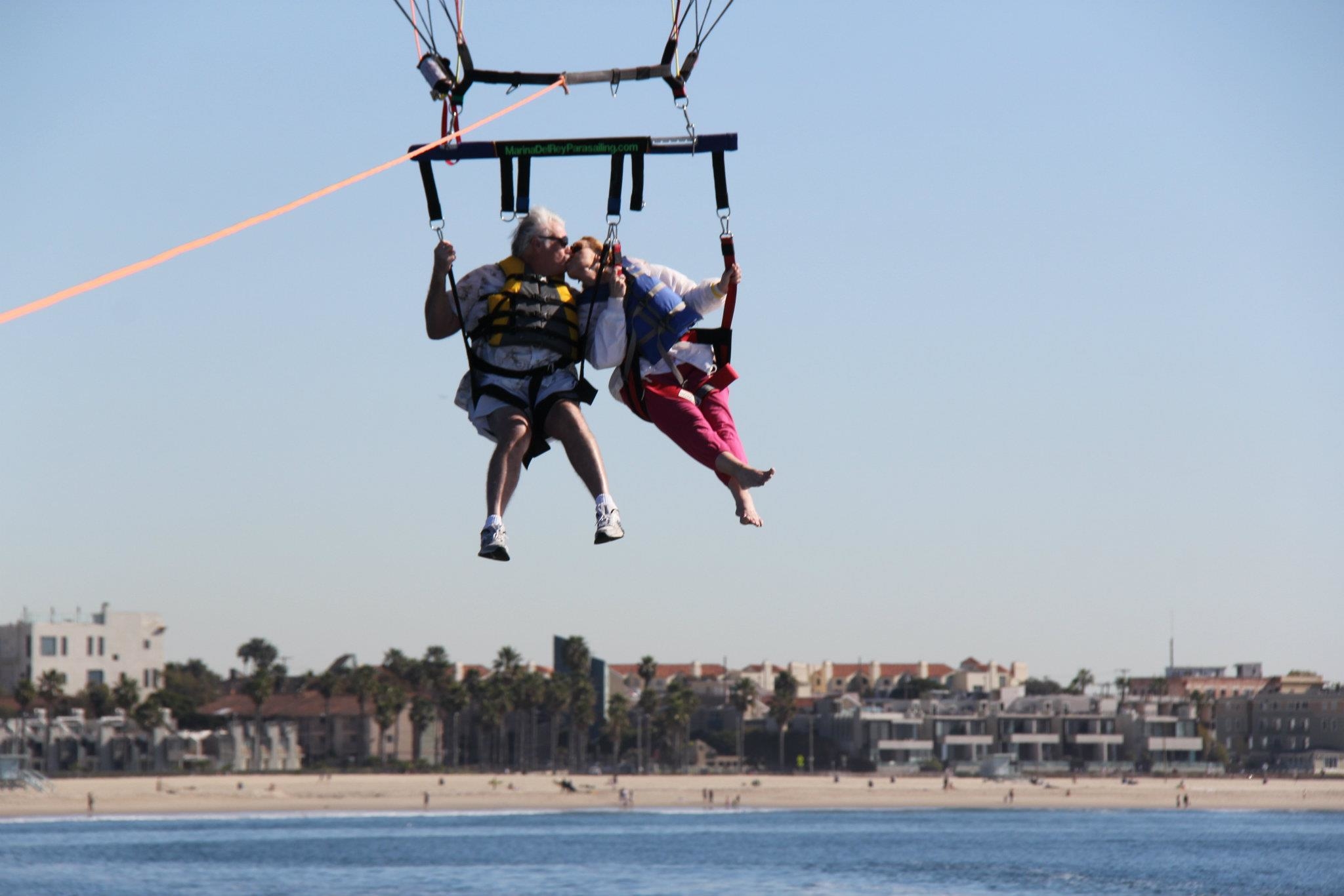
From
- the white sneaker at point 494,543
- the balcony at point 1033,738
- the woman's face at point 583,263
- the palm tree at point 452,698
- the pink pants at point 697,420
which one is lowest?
the balcony at point 1033,738

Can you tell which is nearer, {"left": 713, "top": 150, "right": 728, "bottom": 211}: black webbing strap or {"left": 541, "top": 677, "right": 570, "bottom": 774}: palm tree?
{"left": 713, "top": 150, "right": 728, "bottom": 211}: black webbing strap

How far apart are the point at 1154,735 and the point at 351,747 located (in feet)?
282

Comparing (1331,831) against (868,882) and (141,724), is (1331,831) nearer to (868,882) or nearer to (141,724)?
(868,882)

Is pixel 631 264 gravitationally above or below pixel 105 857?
above

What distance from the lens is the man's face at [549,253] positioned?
36.8 ft

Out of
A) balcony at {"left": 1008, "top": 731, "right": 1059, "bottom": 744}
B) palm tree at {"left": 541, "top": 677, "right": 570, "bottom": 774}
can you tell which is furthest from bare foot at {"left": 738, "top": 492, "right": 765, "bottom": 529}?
balcony at {"left": 1008, "top": 731, "right": 1059, "bottom": 744}

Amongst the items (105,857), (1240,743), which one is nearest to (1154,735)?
(1240,743)

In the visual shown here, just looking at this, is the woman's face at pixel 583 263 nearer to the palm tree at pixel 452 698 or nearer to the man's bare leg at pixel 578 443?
the man's bare leg at pixel 578 443

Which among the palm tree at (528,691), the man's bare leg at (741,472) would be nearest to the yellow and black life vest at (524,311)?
the man's bare leg at (741,472)

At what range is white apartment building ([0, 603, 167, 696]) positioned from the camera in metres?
150

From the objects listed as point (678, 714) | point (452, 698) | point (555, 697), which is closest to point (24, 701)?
point (452, 698)

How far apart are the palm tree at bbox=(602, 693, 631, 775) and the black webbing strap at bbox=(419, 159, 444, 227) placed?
160 m

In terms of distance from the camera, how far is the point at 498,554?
34.7 ft

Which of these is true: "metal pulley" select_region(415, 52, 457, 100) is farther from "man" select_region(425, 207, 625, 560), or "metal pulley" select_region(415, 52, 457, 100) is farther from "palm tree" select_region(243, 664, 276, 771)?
"palm tree" select_region(243, 664, 276, 771)
